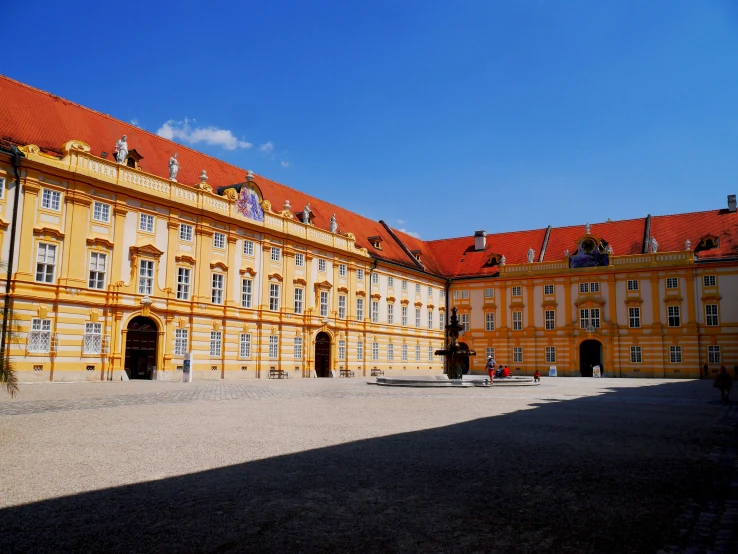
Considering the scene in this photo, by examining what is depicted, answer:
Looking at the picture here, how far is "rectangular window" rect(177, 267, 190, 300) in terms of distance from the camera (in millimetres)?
33406

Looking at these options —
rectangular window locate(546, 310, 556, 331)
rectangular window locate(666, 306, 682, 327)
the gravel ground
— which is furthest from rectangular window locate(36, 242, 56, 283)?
rectangular window locate(666, 306, 682, 327)

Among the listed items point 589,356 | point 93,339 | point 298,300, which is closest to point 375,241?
point 298,300

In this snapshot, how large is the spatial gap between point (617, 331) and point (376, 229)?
23.9m

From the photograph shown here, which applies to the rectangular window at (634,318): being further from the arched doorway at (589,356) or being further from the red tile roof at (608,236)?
the red tile roof at (608,236)

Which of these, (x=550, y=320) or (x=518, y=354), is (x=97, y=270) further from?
(x=550, y=320)

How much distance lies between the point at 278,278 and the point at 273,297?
53.3 inches

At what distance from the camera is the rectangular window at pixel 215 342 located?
3481 cm

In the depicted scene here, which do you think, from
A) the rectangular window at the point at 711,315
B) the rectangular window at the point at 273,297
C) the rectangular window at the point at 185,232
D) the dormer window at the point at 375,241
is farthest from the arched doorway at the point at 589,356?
the rectangular window at the point at 185,232

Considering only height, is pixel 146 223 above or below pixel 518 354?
above

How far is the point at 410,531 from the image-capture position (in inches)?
203

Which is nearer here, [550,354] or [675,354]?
[675,354]

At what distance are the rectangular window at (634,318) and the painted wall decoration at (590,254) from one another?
4.79 m

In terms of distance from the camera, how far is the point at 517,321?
57531mm

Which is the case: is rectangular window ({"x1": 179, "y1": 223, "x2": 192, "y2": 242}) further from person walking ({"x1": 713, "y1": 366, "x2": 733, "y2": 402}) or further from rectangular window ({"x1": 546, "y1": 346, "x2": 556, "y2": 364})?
rectangular window ({"x1": 546, "y1": 346, "x2": 556, "y2": 364})
